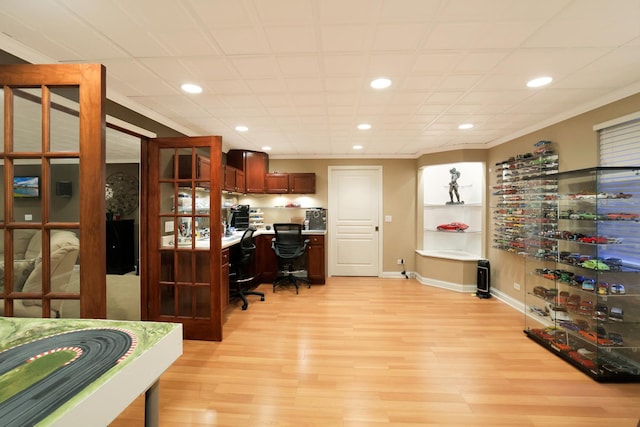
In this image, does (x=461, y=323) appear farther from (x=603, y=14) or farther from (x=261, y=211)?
(x=261, y=211)

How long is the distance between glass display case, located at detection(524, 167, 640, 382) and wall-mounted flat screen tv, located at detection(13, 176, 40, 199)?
3844 millimetres

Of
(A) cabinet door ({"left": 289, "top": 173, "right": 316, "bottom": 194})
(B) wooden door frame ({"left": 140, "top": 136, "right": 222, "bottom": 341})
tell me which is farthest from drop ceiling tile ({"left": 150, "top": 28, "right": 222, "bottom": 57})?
(A) cabinet door ({"left": 289, "top": 173, "right": 316, "bottom": 194})

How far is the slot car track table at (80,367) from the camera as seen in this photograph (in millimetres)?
595

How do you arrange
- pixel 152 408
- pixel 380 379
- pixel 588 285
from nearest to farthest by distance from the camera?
pixel 152 408
pixel 380 379
pixel 588 285

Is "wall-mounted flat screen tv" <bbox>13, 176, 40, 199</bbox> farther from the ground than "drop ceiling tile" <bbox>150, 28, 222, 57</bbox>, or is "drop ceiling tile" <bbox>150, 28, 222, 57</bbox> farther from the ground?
"drop ceiling tile" <bbox>150, 28, 222, 57</bbox>

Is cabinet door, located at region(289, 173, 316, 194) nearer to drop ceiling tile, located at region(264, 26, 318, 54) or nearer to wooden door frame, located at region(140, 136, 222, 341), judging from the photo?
wooden door frame, located at region(140, 136, 222, 341)

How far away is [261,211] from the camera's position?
550cm

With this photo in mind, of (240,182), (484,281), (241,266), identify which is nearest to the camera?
(241,266)

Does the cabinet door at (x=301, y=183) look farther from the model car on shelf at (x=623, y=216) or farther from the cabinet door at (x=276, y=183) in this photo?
the model car on shelf at (x=623, y=216)

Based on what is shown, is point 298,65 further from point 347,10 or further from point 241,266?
point 241,266

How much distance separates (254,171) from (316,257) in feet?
6.64

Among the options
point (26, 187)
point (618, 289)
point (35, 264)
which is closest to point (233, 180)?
point (26, 187)

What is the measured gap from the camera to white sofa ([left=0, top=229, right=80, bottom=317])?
135cm

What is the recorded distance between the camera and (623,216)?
7.35 feet
